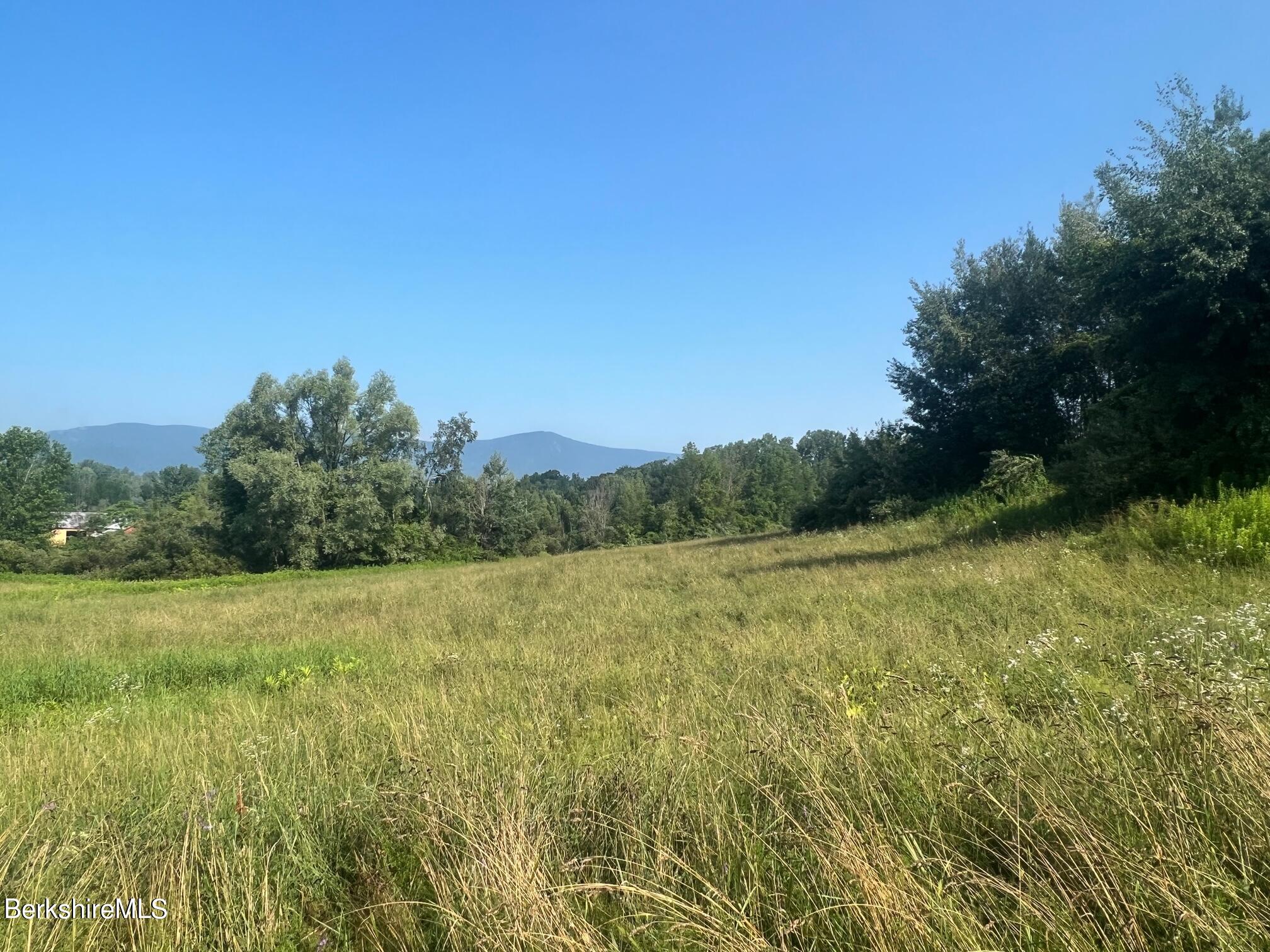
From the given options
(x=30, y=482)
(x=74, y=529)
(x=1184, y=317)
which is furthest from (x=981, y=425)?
(x=74, y=529)

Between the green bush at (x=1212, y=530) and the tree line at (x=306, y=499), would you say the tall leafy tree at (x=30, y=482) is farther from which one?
the green bush at (x=1212, y=530)

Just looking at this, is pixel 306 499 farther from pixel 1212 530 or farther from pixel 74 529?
pixel 74 529

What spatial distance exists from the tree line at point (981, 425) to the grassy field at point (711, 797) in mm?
7400

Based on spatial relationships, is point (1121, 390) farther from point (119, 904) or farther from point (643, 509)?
point (643, 509)

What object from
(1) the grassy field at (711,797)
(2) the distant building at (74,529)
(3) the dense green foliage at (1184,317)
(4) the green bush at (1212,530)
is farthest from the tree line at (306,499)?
(1) the grassy field at (711,797)

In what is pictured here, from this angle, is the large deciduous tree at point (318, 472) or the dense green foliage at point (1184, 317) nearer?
the dense green foliage at point (1184, 317)

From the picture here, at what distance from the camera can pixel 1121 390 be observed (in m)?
15.1

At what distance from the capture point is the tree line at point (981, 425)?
37.2ft

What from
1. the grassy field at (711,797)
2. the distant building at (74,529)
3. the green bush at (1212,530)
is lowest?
the grassy field at (711,797)

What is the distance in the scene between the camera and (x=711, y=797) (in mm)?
2830

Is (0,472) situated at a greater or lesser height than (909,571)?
greater

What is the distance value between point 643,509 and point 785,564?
228 ft

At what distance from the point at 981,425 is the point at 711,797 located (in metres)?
25.5

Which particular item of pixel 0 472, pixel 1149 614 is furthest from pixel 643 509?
pixel 1149 614
